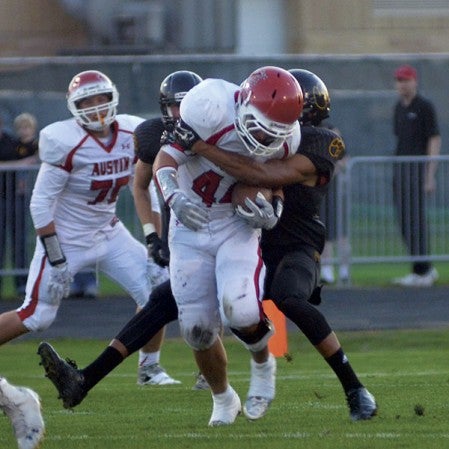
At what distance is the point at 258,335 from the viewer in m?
6.59

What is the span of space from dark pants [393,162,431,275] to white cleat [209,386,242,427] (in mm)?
7552

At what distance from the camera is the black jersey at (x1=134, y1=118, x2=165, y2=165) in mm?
8016

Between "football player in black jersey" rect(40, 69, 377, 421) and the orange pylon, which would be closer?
"football player in black jersey" rect(40, 69, 377, 421)

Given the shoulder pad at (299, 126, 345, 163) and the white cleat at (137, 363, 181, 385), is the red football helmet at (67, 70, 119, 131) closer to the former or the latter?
the white cleat at (137, 363, 181, 385)

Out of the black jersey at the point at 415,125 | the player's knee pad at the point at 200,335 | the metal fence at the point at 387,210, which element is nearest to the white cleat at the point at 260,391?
the player's knee pad at the point at 200,335

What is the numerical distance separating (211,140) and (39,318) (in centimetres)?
210

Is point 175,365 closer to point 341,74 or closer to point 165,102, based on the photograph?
point 165,102

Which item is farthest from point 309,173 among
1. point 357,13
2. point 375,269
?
point 357,13

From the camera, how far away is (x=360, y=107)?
16.7 m

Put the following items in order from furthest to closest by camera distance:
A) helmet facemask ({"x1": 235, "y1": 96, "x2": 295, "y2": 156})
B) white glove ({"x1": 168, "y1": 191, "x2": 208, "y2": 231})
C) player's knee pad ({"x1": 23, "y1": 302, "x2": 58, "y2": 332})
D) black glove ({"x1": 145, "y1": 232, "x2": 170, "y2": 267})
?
player's knee pad ({"x1": 23, "y1": 302, "x2": 58, "y2": 332}) < black glove ({"x1": 145, "y1": 232, "x2": 170, "y2": 267}) < white glove ({"x1": 168, "y1": 191, "x2": 208, "y2": 231}) < helmet facemask ({"x1": 235, "y1": 96, "x2": 295, "y2": 156})

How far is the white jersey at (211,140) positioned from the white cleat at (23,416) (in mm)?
1336

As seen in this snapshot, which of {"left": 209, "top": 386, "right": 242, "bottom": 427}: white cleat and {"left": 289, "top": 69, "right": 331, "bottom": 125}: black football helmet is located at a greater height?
{"left": 289, "top": 69, "right": 331, "bottom": 125}: black football helmet

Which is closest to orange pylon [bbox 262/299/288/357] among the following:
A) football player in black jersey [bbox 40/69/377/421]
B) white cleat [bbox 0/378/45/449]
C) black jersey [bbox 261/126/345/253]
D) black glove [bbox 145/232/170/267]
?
black glove [bbox 145/232/170/267]

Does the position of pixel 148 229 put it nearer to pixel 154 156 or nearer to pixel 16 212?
pixel 154 156
